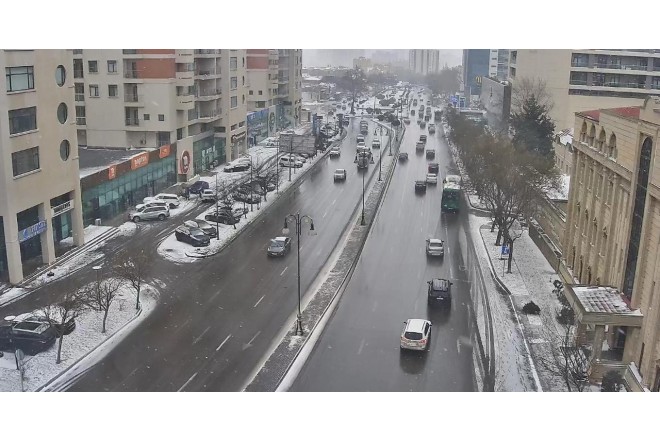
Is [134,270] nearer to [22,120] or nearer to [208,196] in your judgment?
[22,120]

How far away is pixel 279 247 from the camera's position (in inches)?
1157

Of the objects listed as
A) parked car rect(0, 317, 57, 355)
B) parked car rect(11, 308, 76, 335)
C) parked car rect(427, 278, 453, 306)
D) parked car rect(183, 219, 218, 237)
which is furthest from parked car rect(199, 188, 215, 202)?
parked car rect(0, 317, 57, 355)

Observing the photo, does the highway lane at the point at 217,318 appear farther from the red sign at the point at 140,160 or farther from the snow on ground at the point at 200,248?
the red sign at the point at 140,160

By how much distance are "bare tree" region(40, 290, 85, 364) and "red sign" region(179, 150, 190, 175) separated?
892 inches

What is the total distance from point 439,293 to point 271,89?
45.5m

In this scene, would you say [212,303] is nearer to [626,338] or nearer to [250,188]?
[626,338]

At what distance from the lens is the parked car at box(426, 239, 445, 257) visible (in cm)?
2970

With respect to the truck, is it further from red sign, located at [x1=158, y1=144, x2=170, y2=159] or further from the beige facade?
the beige facade

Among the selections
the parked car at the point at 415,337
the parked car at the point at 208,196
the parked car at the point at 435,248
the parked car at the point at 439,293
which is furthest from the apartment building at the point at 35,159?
the parked car at the point at 435,248

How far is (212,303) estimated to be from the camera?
2381 cm

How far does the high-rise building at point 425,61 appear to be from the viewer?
18788cm

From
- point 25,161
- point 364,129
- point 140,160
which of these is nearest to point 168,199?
point 140,160

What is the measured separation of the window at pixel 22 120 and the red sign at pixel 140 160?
418 inches

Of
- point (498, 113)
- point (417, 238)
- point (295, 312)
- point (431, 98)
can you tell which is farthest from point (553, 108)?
point (431, 98)
